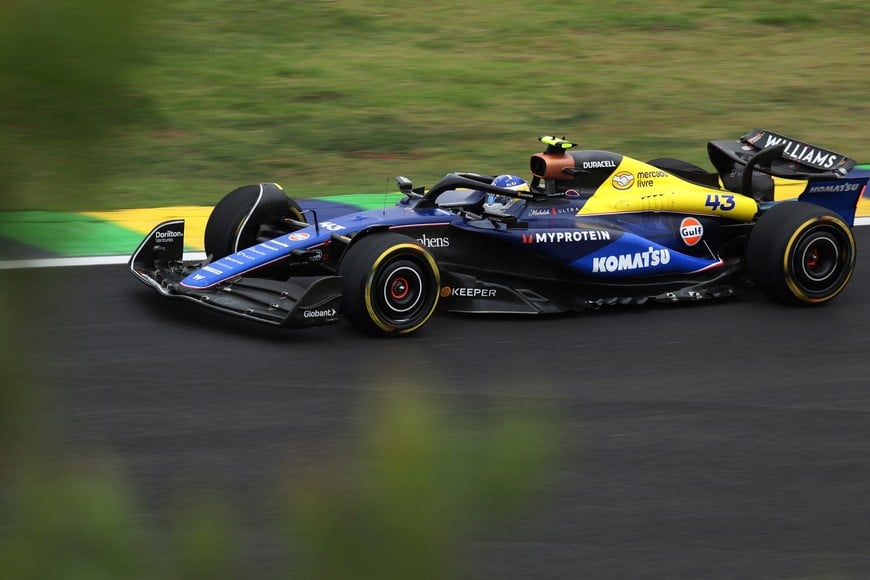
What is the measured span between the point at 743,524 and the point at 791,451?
87cm

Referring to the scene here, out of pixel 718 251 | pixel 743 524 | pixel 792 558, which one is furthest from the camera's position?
pixel 718 251

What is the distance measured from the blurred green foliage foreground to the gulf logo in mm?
6741

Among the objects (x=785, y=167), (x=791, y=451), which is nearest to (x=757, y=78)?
(x=785, y=167)

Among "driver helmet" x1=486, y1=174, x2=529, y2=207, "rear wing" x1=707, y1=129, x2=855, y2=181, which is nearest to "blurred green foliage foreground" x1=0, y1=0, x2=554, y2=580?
"driver helmet" x1=486, y1=174, x2=529, y2=207

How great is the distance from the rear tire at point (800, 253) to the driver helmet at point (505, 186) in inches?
55.9

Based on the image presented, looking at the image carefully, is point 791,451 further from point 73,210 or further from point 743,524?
point 73,210

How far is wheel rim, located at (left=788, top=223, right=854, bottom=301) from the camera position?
7582 millimetres

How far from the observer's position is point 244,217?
764 cm

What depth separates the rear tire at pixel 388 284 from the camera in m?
6.75

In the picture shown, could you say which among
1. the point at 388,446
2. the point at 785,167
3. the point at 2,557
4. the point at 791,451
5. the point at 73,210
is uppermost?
the point at 73,210

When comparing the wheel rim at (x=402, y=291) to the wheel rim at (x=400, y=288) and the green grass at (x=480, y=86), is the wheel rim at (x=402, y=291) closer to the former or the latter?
the wheel rim at (x=400, y=288)

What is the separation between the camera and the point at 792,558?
14.7 feet

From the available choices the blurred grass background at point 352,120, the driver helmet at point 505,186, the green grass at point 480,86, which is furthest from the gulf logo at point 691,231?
the green grass at point 480,86

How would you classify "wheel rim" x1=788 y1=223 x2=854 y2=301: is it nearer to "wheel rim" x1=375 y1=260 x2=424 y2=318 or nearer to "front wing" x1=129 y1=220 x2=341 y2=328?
"wheel rim" x1=375 y1=260 x2=424 y2=318
